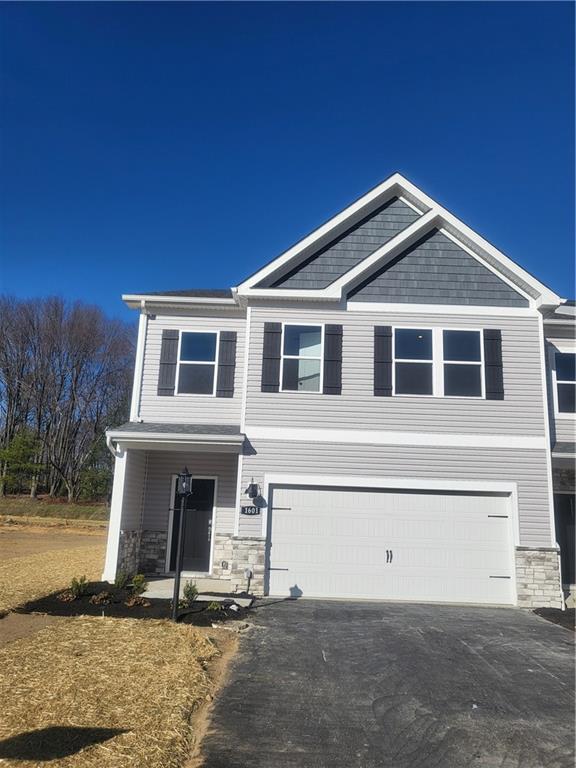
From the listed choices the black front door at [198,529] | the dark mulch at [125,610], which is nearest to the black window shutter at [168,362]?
the black front door at [198,529]

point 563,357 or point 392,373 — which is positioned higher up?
point 563,357

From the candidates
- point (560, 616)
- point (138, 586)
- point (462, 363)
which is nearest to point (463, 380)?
point (462, 363)

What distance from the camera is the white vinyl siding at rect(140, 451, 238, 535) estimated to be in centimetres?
1225

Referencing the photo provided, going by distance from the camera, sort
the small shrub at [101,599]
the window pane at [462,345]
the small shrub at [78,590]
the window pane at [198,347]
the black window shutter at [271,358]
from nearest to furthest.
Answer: the small shrub at [101,599], the small shrub at [78,590], the black window shutter at [271,358], the window pane at [462,345], the window pane at [198,347]

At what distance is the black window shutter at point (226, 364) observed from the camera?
12148mm

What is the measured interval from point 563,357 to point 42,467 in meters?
31.6

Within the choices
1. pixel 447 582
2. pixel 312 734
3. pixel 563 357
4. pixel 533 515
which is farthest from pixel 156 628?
Result: pixel 563 357

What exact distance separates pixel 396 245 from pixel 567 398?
196 inches

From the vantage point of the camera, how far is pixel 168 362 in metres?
12.3

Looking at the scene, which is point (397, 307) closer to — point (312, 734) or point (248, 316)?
point (248, 316)

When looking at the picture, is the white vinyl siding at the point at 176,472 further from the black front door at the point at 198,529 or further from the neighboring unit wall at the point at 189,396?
the neighboring unit wall at the point at 189,396

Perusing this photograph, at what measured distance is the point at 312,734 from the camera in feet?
15.1

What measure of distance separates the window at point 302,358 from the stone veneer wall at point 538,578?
4.98 m

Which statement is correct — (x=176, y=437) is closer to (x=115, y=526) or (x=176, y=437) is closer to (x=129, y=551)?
(x=115, y=526)
